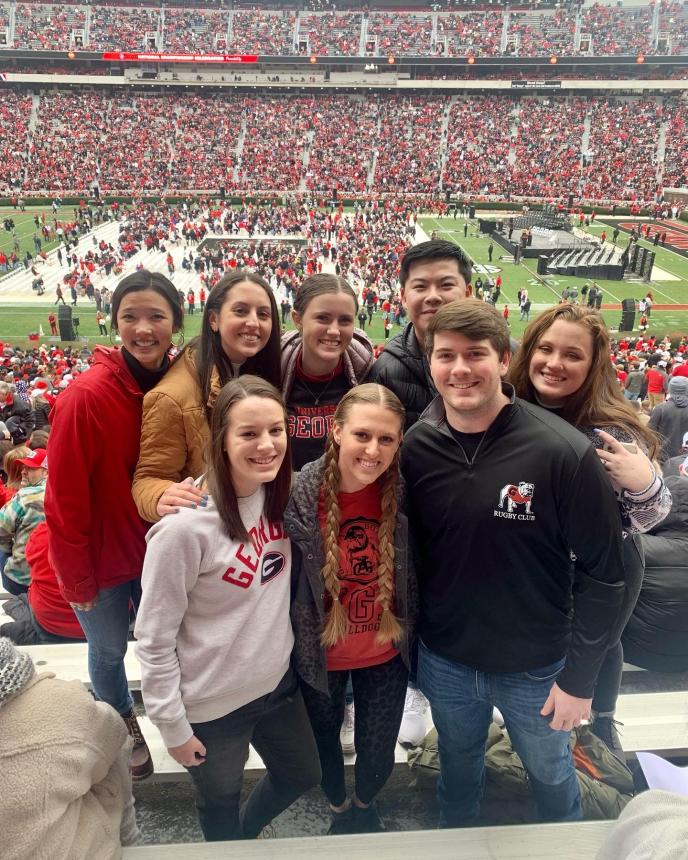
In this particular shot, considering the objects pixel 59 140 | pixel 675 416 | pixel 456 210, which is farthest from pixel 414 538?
pixel 59 140

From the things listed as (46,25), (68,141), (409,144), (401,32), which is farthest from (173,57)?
(409,144)

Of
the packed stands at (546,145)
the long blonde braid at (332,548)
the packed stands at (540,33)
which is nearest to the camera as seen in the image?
the long blonde braid at (332,548)

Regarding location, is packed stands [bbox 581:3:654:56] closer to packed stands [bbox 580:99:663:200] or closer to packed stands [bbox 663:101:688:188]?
packed stands [bbox 580:99:663:200]

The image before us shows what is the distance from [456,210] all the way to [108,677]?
128 feet

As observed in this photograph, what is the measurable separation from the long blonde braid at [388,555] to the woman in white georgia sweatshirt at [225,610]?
1.13ft

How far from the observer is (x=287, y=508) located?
7.07 feet

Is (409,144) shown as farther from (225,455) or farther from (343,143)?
(225,455)

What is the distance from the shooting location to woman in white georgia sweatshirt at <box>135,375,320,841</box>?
194 centimetres

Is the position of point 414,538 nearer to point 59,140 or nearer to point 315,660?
point 315,660

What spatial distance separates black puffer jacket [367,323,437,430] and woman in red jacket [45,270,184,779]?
1.00 m

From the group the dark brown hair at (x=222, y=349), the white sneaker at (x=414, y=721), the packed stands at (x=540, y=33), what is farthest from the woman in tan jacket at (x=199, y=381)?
the packed stands at (x=540, y=33)

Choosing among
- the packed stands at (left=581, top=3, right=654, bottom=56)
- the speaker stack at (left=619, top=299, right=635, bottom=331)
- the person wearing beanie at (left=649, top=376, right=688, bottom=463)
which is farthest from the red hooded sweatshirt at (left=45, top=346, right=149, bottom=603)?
the packed stands at (left=581, top=3, right=654, bottom=56)

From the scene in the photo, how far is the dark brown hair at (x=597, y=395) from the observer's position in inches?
94.1

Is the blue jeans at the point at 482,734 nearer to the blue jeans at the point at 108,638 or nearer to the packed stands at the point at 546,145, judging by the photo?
the blue jeans at the point at 108,638
